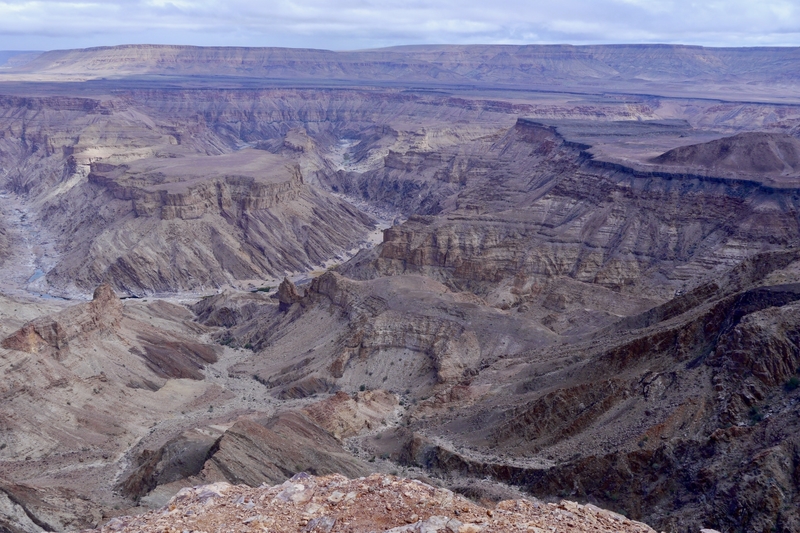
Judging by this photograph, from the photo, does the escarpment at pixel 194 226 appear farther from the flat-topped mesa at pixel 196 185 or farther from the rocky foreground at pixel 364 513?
the rocky foreground at pixel 364 513

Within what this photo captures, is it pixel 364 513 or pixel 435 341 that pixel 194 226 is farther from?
pixel 364 513

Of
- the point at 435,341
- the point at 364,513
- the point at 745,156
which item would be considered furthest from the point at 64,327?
the point at 745,156

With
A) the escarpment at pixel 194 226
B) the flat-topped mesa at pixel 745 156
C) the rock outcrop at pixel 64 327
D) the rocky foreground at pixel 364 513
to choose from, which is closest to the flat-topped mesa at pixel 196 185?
the escarpment at pixel 194 226

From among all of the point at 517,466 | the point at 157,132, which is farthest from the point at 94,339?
the point at 157,132

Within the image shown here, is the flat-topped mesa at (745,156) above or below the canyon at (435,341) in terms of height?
Answer: above

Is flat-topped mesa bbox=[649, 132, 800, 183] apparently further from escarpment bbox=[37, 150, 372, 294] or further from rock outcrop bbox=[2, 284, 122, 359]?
rock outcrop bbox=[2, 284, 122, 359]
